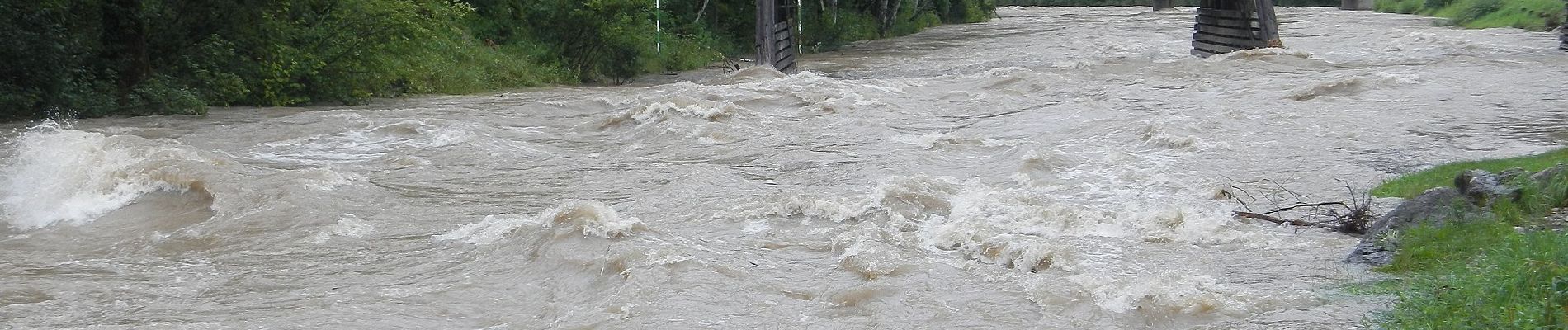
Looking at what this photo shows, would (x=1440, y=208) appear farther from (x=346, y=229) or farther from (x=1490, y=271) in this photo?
(x=346, y=229)

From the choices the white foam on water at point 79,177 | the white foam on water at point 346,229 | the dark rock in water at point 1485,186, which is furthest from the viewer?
the white foam on water at point 79,177

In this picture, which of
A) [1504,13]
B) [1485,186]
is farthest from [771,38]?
[1504,13]

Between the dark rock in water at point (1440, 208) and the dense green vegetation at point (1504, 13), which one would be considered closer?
the dark rock in water at point (1440, 208)

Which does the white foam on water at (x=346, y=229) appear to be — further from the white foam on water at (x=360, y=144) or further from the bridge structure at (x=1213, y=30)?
the bridge structure at (x=1213, y=30)

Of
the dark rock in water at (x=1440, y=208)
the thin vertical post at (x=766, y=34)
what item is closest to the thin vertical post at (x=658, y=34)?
the thin vertical post at (x=766, y=34)

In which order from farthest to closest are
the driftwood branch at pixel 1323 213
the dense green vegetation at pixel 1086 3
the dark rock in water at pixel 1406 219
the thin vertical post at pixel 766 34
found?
1. the dense green vegetation at pixel 1086 3
2. the thin vertical post at pixel 766 34
3. the driftwood branch at pixel 1323 213
4. the dark rock in water at pixel 1406 219

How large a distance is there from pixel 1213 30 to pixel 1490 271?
22737 mm

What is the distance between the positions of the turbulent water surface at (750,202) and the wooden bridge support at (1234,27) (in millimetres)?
4203

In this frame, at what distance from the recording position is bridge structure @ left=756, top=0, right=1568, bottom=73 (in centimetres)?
2455

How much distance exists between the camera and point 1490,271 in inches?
240

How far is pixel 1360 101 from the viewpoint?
1630 cm

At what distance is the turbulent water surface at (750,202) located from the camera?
7.45 m

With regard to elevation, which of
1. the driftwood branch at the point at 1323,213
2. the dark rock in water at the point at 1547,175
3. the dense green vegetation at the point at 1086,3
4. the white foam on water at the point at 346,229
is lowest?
the dense green vegetation at the point at 1086,3

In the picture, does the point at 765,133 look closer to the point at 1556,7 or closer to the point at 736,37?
the point at 736,37
